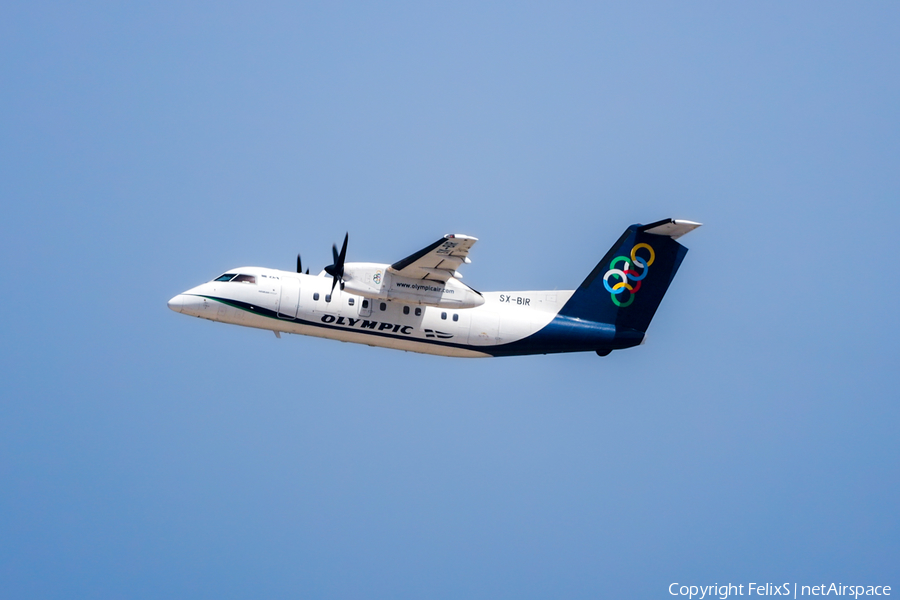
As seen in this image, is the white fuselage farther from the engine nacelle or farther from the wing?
the wing

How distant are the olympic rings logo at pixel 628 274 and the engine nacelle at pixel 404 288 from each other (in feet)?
11.8

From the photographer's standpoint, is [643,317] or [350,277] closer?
[350,277]

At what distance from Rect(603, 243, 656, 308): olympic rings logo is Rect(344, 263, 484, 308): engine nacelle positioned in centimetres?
361

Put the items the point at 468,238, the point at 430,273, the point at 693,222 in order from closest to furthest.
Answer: the point at 468,238, the point at 430,273, the point at 693,222

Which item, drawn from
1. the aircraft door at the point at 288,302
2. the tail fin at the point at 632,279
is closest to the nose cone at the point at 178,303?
the aircraft door at the point at 288,302

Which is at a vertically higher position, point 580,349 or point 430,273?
point 430,273

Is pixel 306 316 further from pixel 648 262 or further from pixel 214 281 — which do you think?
pixel 648 262

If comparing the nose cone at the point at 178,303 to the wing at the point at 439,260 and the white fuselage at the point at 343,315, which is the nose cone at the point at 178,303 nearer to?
the white fuselage at the point at 343,315

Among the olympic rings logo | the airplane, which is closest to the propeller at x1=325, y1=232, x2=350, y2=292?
the airplane

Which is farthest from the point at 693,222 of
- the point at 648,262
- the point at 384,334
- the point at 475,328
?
the point at 384,334

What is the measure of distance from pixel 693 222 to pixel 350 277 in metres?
8.11

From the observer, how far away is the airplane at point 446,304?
1998 centimetres

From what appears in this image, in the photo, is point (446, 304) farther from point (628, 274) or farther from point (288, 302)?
point (628, 274)

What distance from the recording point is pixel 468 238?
18156mm
